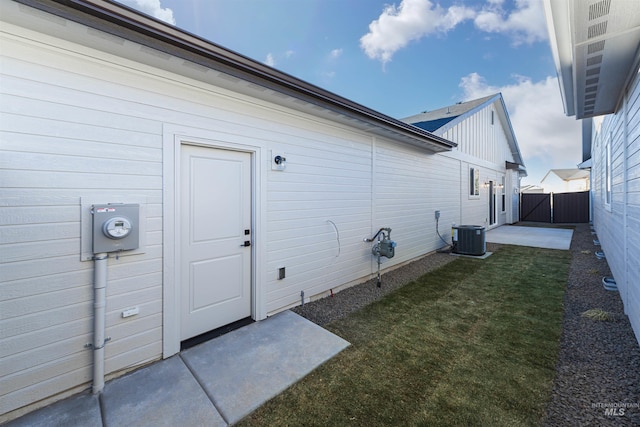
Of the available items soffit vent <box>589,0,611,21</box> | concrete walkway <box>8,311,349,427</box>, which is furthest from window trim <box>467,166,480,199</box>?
concrete walkway <box>8,311,349,427</box>

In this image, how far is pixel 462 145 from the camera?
8.52m

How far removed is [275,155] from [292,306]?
7.11 feet

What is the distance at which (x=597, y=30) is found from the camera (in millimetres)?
2182

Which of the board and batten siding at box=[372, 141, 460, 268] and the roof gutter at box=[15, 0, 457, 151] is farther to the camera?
the board and batten siding at box=[372, 141, 460, 268]

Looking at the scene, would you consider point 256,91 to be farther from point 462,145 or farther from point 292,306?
point 462,145

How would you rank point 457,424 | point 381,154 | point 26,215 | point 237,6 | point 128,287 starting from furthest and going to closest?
point 381,154 < point 237,6 < point 128,287 < point 26,215 < point 457,424

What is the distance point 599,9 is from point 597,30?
343 millimetres

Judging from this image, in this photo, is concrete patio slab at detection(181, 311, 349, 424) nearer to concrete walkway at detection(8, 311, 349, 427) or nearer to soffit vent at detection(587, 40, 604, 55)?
concrete walkway at detection(8, 311, 349, 427)

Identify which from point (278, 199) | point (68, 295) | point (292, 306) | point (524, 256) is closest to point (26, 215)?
point (68, 295)

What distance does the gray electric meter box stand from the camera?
7.04 ft

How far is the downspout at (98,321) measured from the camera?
210 centimetres

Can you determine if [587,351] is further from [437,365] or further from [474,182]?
[474,182]
